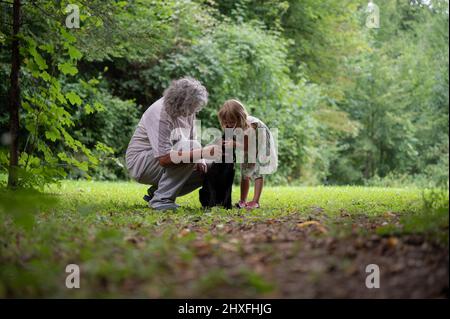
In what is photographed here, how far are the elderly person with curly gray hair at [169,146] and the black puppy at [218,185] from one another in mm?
112

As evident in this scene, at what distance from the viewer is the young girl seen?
6254mm

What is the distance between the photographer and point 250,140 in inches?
253

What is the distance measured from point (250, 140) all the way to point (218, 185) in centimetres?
66

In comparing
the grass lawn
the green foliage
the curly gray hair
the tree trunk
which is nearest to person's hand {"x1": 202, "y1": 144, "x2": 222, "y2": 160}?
the curly gray hair

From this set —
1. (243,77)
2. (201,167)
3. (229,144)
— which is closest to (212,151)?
(229,144)

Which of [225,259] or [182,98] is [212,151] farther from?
[225,259]

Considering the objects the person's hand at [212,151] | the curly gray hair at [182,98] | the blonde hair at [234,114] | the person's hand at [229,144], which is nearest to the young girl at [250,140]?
the blonde hair at [234,114]

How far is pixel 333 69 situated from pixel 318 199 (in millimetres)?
14845

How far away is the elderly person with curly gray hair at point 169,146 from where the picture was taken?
5.93 metres

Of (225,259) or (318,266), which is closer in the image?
(318,266)

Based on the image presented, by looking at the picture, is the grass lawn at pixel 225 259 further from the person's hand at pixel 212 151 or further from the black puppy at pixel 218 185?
the black puppy at pixel 218 185

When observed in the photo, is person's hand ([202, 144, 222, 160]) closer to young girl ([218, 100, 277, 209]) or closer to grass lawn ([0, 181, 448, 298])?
young girl ([218, 100, 277, 209])

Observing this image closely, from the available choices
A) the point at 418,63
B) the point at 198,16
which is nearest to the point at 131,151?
the point at 198,16

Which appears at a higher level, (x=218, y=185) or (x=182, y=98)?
(x=182, y=98)
